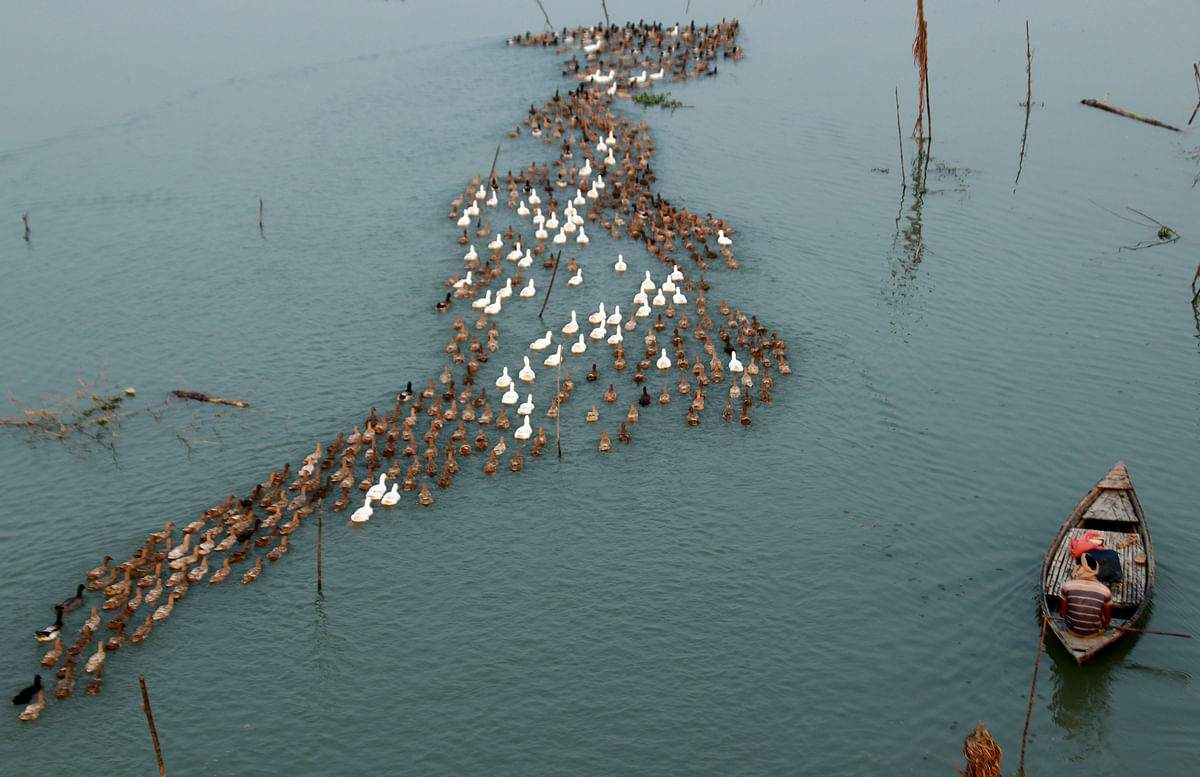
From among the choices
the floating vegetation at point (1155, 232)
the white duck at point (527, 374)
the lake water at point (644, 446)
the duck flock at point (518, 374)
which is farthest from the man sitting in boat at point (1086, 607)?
the floating vegetation at point (1155, 232)

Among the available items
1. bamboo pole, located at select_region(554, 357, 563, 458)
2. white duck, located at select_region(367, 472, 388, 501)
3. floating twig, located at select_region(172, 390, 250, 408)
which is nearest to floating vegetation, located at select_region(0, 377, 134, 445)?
floating twig, located at select_region(172, 390, 250, 408)

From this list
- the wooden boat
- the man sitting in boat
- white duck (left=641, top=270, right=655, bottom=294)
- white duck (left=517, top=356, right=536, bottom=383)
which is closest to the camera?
the man sitting in boat

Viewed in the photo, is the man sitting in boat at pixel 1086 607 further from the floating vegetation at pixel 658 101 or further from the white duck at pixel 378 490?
the floating vegetation at pixel 658 101

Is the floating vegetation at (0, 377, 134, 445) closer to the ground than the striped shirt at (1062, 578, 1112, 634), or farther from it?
farther from it

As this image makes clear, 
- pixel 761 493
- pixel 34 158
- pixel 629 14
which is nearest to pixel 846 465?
pixel 761 493

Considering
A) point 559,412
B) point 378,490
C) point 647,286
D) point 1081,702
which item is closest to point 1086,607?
point 1081,702

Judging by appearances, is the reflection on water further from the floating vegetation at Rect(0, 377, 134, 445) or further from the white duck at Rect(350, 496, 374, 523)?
the floating vegetation at Rect(0, 377, 134, 445)

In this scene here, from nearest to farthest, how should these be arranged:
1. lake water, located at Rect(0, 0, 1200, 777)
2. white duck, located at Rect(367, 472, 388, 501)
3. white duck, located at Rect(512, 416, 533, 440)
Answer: lake water, located at Rect(0, 0, 1200, 777) → white duck, located at Rect(367, 472, 388, 501) → white duck, located at Rect(512, 416, 533, 440)

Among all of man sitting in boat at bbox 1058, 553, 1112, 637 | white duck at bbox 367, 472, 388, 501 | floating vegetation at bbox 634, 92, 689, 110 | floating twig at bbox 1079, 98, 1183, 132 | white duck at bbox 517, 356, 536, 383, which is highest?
floating vegetation at bbox 634, 92, 689, 110
